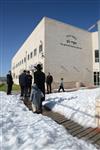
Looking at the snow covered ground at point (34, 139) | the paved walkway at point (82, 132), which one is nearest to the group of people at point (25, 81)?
the paved walkway at point (82, 132)

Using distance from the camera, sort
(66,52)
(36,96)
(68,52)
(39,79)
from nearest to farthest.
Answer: (36,96) → (39,79) → (66,52) → (68,52)

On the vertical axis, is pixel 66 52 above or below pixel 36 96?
above

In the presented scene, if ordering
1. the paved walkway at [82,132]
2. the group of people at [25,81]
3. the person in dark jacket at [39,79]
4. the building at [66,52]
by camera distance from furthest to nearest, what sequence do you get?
the building at [66,52] → the group of people at [25,81] → the person in dark jacket at [39,79] → the paved walkway at [82,132]

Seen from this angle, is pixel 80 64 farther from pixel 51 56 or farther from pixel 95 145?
pixel 95 145

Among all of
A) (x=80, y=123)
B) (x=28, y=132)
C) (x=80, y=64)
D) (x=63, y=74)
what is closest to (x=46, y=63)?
(x=63, y=74)

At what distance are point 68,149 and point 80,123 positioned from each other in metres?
2.53

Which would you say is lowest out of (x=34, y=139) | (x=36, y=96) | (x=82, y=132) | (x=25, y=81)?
(x=82, y=132)

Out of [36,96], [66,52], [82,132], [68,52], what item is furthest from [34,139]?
[68,52]

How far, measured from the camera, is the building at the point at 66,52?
22.5 metres

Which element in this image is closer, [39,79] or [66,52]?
[39,79]

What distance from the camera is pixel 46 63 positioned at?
2198cm

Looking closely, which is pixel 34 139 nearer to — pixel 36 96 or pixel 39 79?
pixel 36 96

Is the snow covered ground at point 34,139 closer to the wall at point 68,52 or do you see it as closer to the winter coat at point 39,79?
the winter coat at point 39,79

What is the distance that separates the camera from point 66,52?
2466cm
